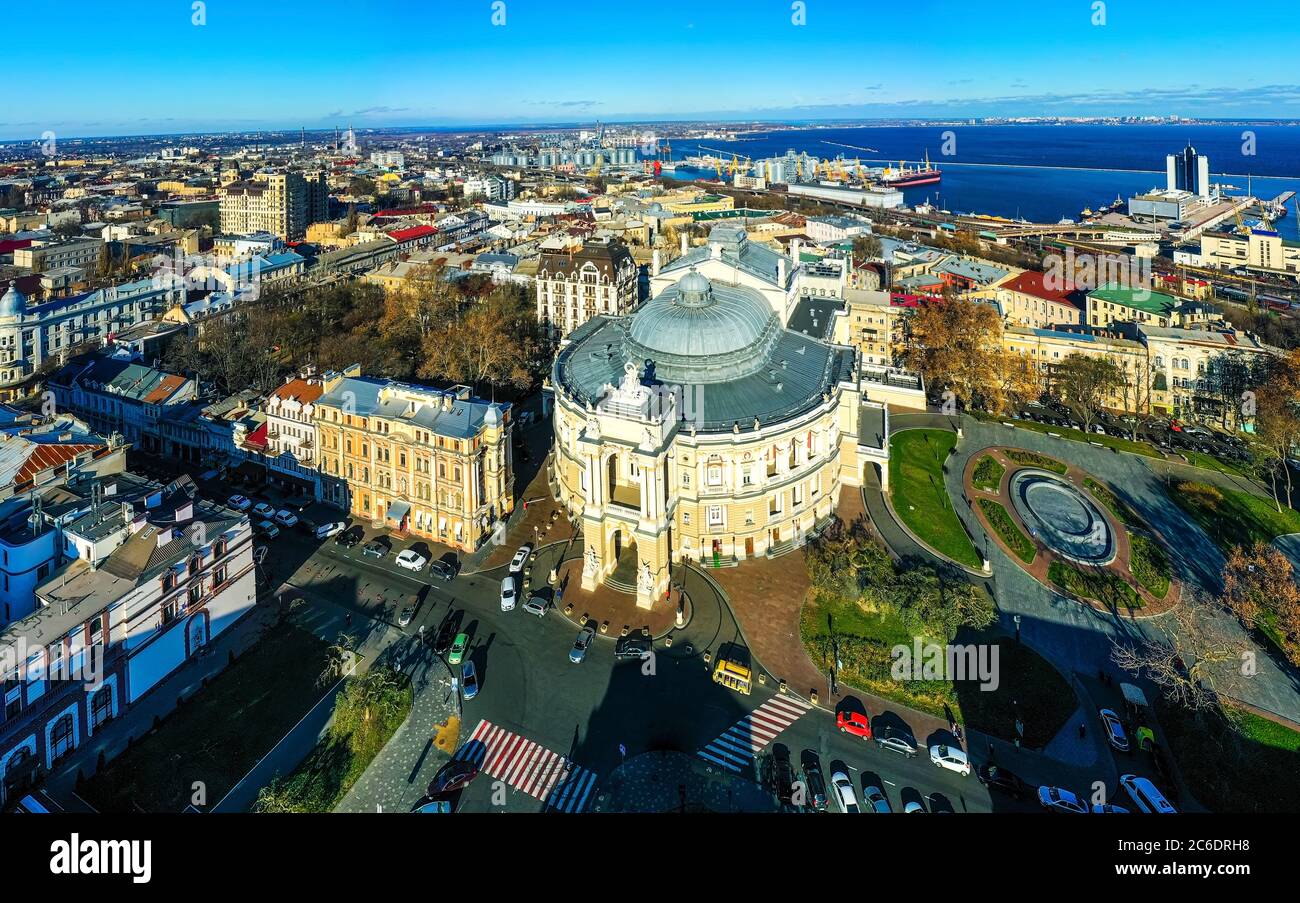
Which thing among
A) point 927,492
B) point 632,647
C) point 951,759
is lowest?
point 951,759

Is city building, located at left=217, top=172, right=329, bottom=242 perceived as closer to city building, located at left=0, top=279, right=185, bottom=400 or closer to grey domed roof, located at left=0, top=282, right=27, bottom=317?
city building, located at left=0, top=279, right=185, bottom=400

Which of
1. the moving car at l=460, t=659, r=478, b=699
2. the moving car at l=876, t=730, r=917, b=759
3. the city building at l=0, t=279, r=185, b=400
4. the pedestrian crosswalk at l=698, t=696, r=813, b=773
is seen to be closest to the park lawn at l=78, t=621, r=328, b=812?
the moving car at l=460, t=659, r=478, b=699

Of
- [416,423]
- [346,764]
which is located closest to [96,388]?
[416,423]

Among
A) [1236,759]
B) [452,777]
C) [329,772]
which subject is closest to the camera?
[452,777]

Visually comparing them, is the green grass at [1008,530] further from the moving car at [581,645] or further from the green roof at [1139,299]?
the green roof at [1139,299]

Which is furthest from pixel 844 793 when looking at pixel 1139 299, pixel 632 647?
pixel 1139 299

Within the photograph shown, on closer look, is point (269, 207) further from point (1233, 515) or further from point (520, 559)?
point (1233, 515)

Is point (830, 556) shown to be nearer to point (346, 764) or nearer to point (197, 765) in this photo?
point (346, 764)
